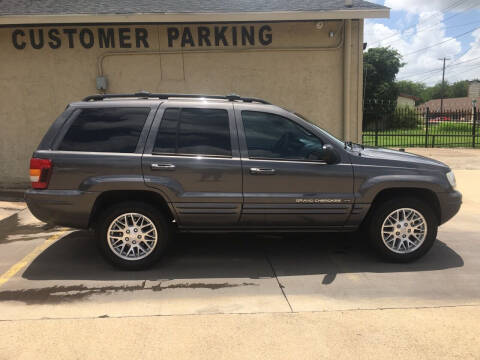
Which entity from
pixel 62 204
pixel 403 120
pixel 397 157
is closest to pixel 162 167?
pixel 62 204

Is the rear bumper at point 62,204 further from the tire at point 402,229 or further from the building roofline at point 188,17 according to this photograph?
the building roofline at point 188,17

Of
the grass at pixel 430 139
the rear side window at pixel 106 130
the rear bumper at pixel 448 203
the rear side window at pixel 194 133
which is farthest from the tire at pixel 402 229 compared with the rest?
the grass at pixel 430 139

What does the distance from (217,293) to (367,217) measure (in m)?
1.99

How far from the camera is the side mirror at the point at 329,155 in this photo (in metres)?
4.16

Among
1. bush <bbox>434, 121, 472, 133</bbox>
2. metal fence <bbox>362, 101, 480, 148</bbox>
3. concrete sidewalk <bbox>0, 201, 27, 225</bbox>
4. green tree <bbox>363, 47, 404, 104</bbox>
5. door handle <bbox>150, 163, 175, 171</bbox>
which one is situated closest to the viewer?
door handle <bbox>150, 163, 175, 171</bbox>

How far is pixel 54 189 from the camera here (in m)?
4.18

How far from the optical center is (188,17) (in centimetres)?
748

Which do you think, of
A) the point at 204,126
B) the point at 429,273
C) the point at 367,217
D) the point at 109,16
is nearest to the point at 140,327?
the point at 204,126

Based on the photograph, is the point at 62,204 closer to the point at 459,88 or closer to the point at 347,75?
the point at 347,75

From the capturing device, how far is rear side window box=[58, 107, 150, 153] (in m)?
4.21

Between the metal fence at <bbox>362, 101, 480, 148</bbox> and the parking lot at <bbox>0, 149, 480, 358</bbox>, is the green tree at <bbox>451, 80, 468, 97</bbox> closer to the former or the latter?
the metal fence at <bbox>362, 101, 480, 148</bbox>

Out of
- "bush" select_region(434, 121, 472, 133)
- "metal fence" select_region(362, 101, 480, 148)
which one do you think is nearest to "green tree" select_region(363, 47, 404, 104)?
"metal fence" select_region(362, 101, 480, 148)

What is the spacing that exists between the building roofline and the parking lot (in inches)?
172

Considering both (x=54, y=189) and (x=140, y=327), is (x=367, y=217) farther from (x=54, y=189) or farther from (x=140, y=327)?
(x=54, y=189)
